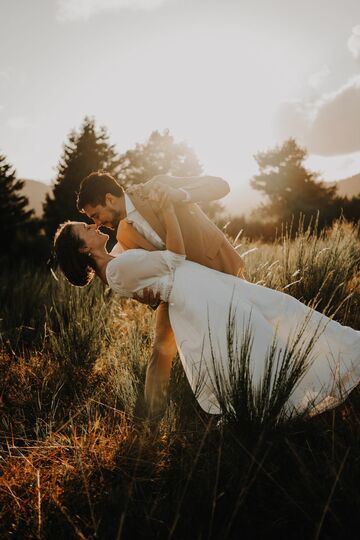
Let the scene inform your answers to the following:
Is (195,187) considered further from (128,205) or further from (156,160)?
(156,160)

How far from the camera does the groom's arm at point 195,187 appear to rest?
291 centimetres

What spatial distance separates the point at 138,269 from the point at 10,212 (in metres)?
27.5

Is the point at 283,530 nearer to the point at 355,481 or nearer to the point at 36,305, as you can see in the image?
the point at 355,481

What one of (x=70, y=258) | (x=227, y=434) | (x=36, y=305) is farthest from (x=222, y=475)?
(x=36, y=305)

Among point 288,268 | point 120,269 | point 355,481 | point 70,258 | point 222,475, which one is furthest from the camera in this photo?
point 288,268

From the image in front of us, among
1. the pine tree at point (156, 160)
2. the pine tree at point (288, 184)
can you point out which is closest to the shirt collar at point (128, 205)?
the pine tree at point (288, 184)

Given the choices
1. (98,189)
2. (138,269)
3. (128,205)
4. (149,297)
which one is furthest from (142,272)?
(98,189)

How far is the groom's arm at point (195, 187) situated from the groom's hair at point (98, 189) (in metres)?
0.34

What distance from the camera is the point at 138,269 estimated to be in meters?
2.39

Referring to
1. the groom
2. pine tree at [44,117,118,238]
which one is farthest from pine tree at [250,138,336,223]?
the groom

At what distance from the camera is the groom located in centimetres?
286

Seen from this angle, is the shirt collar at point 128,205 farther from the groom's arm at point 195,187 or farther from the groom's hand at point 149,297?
the groom's hand at point 149,297

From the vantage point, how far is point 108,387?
12.0ft

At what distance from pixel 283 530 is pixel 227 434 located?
51cm
